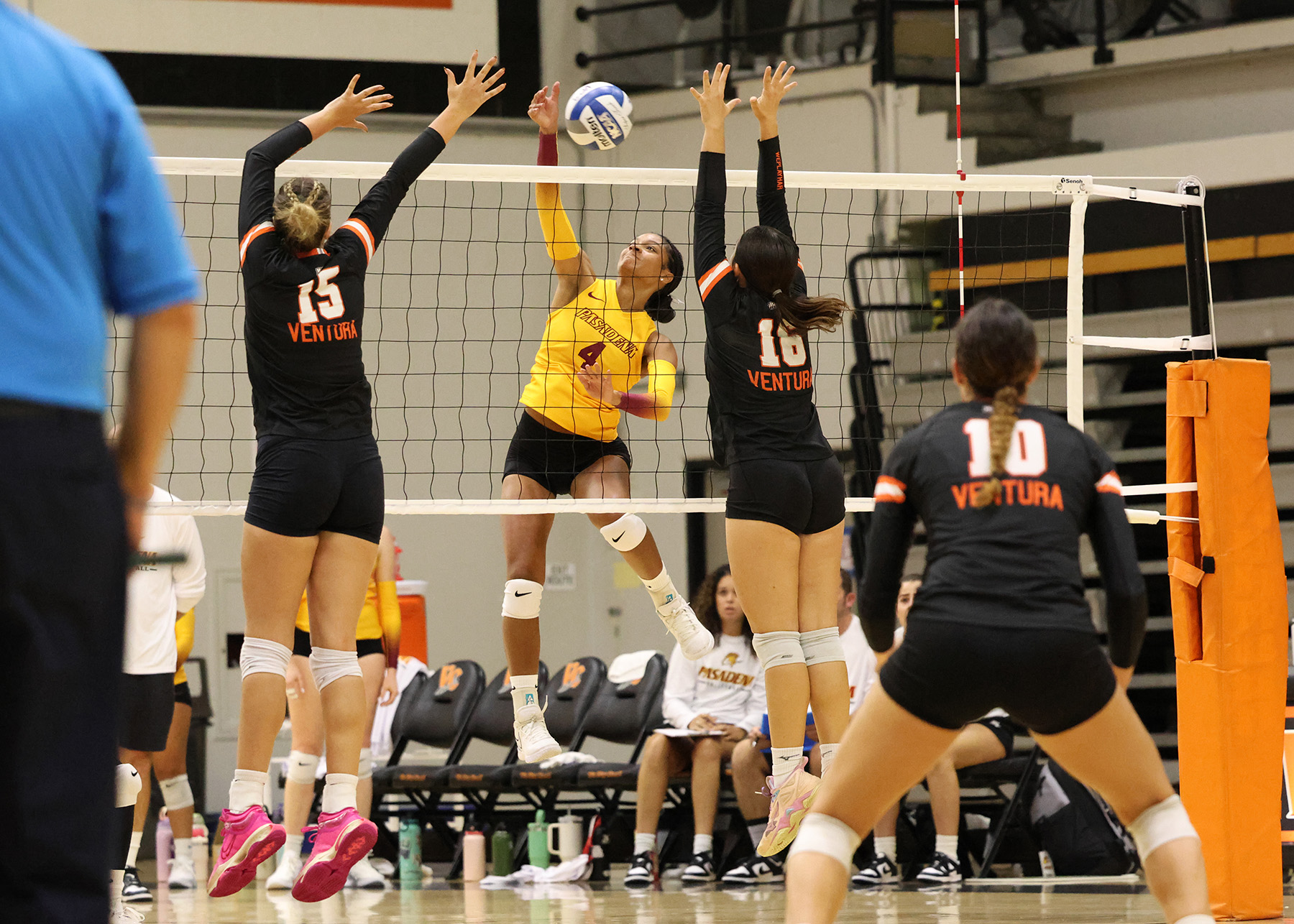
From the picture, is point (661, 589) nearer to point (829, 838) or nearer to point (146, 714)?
point (146, 714)

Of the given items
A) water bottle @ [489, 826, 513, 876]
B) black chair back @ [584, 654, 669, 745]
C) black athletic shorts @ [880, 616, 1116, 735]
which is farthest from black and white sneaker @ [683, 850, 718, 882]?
black athletic shorts @ [880, 616, 1116, 735]

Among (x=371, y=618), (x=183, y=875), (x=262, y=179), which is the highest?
(x=262, y=179)

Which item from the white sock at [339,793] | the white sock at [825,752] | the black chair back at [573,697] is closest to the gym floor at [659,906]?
the white sock at [825,752]

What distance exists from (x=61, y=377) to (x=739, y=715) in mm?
6819

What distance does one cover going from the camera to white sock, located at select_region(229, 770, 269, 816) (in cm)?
457

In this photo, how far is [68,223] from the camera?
182 cm

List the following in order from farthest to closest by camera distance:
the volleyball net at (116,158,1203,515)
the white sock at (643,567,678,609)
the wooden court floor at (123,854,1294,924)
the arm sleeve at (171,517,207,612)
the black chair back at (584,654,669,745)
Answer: the volleyball net at (116,158,1203,515), the black chair back at (584,654,669,745), the arm sleeve at (171,517,207,612), the wooden court floor at (123,854,1294,924), the white sock at (643,567,678,609)

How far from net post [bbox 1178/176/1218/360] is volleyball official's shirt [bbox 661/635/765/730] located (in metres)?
3.19

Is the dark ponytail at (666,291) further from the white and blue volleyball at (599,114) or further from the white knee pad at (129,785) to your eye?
the white knee pad at (129,785)

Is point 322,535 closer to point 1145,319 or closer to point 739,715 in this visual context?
point 739,715

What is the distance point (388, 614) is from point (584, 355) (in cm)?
329

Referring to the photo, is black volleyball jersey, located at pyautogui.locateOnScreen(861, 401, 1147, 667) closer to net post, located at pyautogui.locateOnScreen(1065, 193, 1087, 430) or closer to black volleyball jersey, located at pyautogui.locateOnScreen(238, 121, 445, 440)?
black volleyball jersey, located at pyautogui.locateOnScreen(238, 121, 445, 440)

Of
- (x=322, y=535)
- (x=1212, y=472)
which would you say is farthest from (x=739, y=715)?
(x=322, y=535)

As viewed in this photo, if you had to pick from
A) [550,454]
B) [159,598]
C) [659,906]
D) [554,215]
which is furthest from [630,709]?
[554,215]
